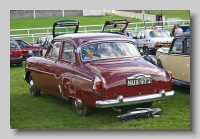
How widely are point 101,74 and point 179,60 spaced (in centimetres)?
319

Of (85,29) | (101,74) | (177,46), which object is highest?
(85,29)

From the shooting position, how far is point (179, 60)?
32.7 ft

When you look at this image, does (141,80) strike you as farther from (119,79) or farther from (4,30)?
(4,30)

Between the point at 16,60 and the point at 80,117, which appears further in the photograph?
the point at 16,60

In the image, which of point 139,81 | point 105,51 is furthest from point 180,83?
point 139,81

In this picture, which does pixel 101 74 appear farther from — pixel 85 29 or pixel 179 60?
pixel 85 29

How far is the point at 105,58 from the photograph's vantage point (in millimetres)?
8016

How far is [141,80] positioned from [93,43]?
1.30 m

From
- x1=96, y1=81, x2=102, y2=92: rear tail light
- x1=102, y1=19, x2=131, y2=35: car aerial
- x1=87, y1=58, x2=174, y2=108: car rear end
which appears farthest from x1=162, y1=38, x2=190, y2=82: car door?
x1=96, y1=81, x2=102, y2=92: rear tail light

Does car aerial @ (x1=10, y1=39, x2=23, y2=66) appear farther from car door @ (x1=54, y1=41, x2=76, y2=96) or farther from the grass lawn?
car door @ (x1=54, y1=41, x2=76, y2=96)

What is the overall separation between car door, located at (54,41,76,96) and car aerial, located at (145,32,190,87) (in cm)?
196

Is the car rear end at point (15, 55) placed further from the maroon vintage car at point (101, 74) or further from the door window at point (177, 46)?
the door window at point (177, 46)


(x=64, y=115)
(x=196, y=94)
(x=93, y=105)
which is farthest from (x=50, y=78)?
(x=196, y=94)

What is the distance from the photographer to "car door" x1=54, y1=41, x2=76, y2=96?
7.94m
